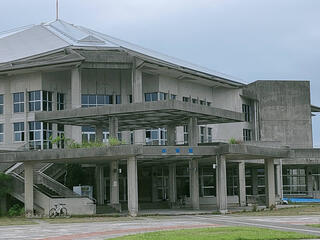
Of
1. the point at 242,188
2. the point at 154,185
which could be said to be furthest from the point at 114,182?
the point at 242,188

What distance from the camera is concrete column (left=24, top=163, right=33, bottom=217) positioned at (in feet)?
133

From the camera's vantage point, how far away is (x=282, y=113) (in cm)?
6788

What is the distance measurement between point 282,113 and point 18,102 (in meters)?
30.1

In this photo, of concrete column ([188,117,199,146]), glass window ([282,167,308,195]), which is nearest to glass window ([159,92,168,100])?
concrete column ([188,117,199,146])

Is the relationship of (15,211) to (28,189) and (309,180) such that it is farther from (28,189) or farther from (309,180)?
(309,180)

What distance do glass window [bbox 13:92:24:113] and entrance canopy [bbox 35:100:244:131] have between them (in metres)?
11.0

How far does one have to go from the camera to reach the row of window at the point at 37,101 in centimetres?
5384

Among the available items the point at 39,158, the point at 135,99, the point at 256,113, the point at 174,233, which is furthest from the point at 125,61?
the point at 174,233

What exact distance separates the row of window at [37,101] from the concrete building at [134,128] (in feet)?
0.32

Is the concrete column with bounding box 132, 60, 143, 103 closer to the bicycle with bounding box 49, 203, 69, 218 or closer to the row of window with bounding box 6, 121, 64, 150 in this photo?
the row of window with bounding box 6, 121, 64, 150

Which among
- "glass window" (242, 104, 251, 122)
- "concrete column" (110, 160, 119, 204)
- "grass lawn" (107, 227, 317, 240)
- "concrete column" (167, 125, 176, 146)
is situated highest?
"glass window" (242, 104, 251, 122)

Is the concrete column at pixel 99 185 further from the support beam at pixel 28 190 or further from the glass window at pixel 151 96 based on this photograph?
the glass window at pixel 151 96

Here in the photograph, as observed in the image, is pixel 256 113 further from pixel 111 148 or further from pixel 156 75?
pixel 111 148

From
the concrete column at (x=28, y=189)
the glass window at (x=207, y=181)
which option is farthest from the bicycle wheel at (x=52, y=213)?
the glass window at (x=207, y=181)
